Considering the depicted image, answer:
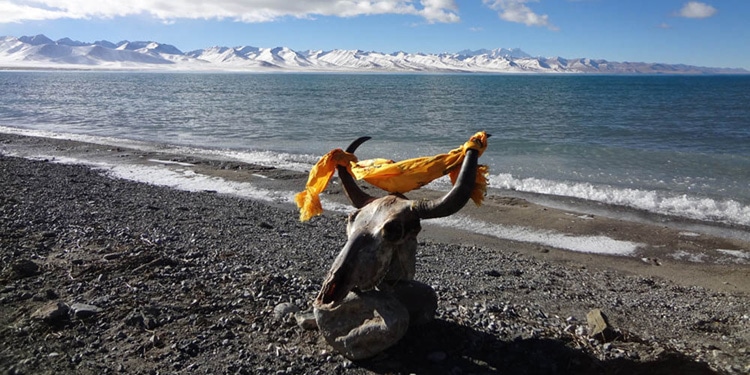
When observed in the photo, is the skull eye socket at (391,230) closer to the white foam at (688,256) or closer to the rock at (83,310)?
the rock at (83,310)

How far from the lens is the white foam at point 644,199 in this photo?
15.7 metres

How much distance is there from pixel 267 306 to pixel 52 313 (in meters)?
2.36

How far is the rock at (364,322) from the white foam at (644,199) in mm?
13445

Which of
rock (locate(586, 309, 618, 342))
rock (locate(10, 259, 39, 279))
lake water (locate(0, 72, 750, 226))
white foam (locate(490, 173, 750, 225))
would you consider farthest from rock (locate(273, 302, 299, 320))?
lake water (locate(0, 72, 750, 226))

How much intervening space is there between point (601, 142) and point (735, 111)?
3169 centimetres

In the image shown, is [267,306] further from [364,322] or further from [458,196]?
[458,196]

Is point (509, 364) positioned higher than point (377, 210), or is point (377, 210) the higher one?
point (377, 210)

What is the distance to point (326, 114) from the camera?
49312 millimetres

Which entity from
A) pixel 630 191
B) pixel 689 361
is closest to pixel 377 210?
pixel 689 361

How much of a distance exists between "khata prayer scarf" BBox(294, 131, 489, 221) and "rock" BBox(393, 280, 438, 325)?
3.14ft

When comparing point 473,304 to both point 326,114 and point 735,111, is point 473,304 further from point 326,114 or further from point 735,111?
point 735,111

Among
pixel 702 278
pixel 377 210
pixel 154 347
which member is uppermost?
pixel 377 210

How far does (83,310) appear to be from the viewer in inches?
250

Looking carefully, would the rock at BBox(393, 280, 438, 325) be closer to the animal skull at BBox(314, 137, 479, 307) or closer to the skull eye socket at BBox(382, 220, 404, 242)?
the animal skull at BBox(314, 137, 479, 307)
